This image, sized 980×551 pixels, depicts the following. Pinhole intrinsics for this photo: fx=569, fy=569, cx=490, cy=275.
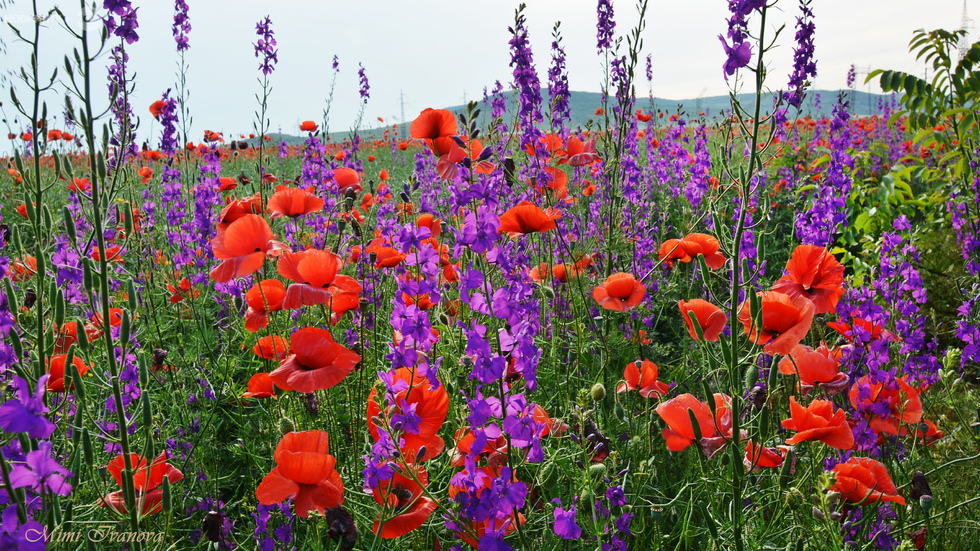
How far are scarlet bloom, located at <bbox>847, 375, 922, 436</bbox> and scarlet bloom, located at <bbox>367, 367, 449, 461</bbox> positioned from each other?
1252mm

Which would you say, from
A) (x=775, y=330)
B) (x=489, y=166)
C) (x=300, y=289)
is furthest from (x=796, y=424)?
(x=300, y=289)

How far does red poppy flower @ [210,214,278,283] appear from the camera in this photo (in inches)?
61.7

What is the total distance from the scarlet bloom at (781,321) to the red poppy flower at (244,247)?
4.10ft

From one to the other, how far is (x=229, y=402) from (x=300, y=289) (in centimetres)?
168

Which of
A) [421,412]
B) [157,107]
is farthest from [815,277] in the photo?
[157,107]

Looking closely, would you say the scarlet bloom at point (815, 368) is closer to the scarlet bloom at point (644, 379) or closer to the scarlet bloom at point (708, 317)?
the scarlet bloom at point (708, 317)

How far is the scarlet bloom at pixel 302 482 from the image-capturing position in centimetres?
112

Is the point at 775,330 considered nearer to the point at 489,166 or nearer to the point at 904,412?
the point at 904,412

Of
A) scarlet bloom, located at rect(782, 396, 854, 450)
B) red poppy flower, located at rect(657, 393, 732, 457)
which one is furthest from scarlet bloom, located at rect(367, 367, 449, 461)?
scarlet bloom, located at rect(782, 396, 854, 450)

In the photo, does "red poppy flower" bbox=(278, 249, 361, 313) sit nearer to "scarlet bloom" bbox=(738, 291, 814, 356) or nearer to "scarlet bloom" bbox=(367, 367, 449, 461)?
"scarlet bloom" bbox=(367, 367, 449, 461)

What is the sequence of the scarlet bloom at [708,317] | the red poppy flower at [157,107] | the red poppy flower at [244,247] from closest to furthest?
the scarlet bloom at [708,317], the red poppy flower at [244,247], the red poppy flower at [157,107]

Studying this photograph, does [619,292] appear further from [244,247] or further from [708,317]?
[244,247]

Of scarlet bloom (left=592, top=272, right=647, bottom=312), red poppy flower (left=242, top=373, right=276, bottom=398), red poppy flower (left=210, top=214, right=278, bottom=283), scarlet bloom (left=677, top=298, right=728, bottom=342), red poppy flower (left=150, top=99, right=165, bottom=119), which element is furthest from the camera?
red poppy flower (left=150, top=99, right=165, bottom=119)

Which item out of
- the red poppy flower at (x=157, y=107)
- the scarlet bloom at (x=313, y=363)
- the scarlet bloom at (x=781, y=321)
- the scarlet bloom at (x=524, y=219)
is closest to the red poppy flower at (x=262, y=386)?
the scarlet bloom at (x=313, y=363)
